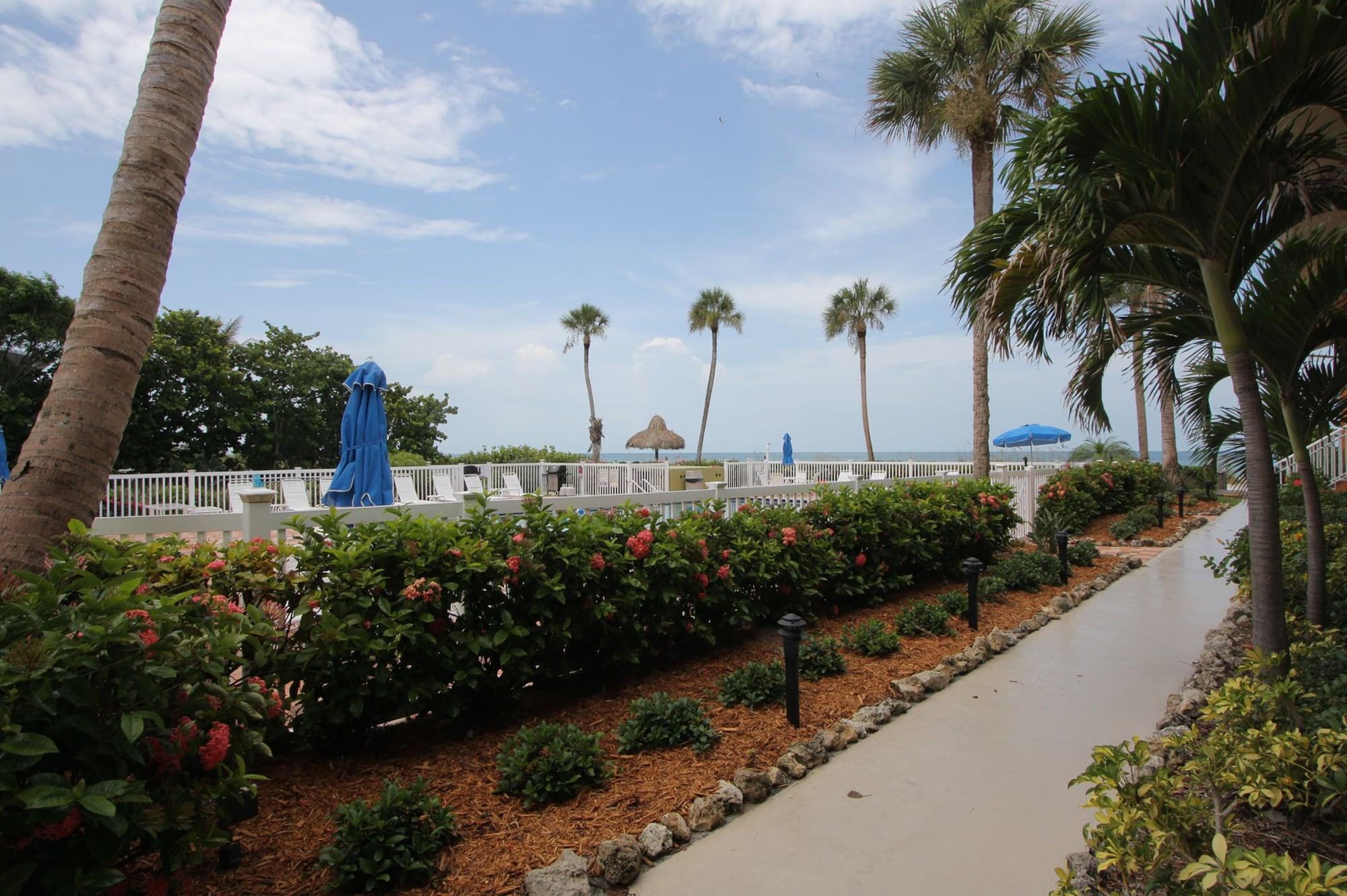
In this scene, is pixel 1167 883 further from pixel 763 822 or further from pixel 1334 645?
pixel 1334 645

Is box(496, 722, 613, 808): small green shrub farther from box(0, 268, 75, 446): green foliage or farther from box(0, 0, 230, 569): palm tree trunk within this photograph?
box(0, 268, 75, 446): green foliage

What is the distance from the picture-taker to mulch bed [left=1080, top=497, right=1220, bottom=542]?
36.2 feet

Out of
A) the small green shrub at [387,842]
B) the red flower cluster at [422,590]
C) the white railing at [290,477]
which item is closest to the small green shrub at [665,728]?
the small green shrub at [387,842]

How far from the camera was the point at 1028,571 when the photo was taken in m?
6.89

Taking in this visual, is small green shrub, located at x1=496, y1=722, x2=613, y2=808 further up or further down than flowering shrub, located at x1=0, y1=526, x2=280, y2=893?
further down

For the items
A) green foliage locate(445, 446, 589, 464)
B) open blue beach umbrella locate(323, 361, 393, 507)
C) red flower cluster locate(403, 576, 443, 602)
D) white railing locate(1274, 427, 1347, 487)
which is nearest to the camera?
red flower cluster locate(403, 576, 443, 602)

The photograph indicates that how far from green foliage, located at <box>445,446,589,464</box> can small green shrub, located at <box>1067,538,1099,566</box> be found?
14463 mm

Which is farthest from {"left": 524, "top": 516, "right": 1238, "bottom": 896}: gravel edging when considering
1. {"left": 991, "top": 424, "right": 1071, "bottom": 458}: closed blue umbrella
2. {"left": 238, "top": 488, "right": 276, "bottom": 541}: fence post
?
{"left": 991, "top": 424, "right": 1071, "bottom": 458}: closed blue umbrella

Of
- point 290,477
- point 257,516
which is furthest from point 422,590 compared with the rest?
point 290,477

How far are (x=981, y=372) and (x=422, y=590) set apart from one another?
Answer: 10.4 metres

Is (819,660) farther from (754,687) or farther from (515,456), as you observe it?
(515,456)

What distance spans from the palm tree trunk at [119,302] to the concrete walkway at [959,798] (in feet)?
8.53

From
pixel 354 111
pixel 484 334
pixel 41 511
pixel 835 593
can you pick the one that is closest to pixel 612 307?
pixel 484 334

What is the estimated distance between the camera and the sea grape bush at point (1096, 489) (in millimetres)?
10617
